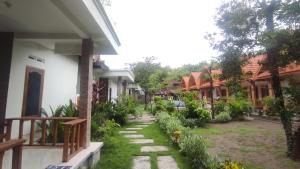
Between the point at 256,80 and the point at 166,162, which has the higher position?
the point at 256,80

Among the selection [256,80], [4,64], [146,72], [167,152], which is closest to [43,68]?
[4,64]

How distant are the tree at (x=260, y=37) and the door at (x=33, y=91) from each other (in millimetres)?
5263

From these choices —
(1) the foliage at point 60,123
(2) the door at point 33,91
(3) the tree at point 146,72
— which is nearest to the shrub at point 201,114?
(1) the foliage at point 60,123

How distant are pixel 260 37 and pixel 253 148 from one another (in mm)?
3413

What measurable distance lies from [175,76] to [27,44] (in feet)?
138

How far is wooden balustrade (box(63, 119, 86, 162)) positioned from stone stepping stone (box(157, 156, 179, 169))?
5.81ft

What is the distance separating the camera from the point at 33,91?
710cm

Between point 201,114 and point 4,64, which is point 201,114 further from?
point 4,64

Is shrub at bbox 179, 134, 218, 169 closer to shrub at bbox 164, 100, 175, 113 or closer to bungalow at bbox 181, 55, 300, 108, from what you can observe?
bungalow at bbox 181, 55, 300, 108

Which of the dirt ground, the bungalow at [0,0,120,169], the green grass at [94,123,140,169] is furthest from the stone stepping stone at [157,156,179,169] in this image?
the bungalow at [0,0,120,169]

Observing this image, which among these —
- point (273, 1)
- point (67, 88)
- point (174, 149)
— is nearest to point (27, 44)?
point (67, 88)

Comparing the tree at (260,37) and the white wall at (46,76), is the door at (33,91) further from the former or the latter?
the tree at (260,37)

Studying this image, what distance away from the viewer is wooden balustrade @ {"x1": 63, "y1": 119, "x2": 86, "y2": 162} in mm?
4121

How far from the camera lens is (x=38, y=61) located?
7.35 meters
